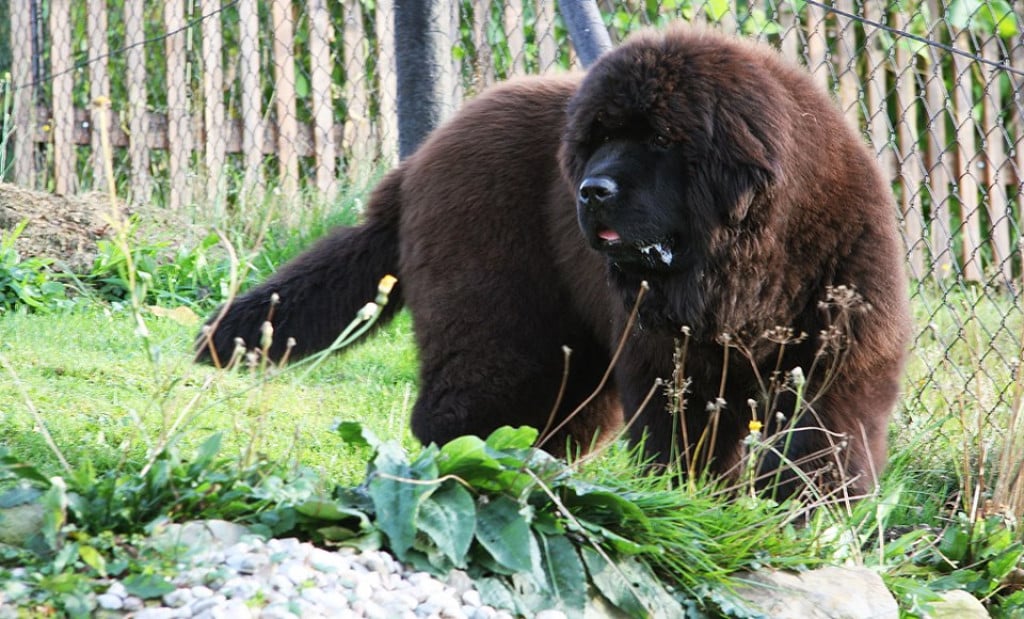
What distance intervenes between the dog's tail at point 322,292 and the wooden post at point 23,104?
4.74 metres

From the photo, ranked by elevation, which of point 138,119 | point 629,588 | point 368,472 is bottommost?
point 629,588

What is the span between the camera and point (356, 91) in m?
7.93

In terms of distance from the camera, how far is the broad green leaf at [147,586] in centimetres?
213

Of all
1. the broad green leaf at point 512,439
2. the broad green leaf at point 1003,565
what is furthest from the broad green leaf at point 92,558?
Result: the broad green leaf at point 1003,565

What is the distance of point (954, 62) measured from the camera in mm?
7828

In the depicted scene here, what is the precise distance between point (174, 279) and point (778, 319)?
3.64 metres

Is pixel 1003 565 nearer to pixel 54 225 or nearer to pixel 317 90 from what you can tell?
pixel 54 225

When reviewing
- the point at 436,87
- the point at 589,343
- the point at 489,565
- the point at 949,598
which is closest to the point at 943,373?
the point at 589,343

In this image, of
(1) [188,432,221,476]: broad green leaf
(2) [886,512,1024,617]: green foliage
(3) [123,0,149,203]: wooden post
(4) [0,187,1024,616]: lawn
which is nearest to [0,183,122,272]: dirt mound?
(4) [0,187,1024,616]: lawn

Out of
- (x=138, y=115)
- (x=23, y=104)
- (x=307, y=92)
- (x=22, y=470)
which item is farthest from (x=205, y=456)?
(x=23, y=104)

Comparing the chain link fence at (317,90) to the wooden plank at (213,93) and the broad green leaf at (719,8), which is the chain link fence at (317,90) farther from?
the broad green leaf at (719,8)

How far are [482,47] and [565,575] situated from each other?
16.1ft

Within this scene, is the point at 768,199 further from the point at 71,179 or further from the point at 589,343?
the point at 71,179

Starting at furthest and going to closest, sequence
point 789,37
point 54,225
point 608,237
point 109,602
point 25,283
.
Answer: point 789,37
point 54,225
point 25,283
point 608,237
point 109,602
